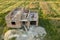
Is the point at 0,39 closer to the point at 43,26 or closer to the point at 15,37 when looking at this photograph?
the point at 15,37

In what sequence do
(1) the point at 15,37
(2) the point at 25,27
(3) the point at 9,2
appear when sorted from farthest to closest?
(3) the point at 9,2 < (2) the point at 25,27 < (1) the point at 15,37

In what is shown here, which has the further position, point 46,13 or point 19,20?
point 46,13

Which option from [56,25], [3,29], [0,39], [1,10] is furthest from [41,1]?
[0,39]

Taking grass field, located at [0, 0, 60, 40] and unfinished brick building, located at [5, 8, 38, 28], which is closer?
grass field, located at [0, 0, 60, 40]

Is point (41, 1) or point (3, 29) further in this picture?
point (41, 1)

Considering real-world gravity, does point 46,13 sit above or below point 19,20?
below

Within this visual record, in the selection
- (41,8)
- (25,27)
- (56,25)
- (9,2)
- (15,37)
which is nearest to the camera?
(15,37)

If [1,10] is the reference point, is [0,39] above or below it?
below

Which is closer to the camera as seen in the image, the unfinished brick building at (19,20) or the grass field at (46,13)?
Answer: the grass field at (46,13)
